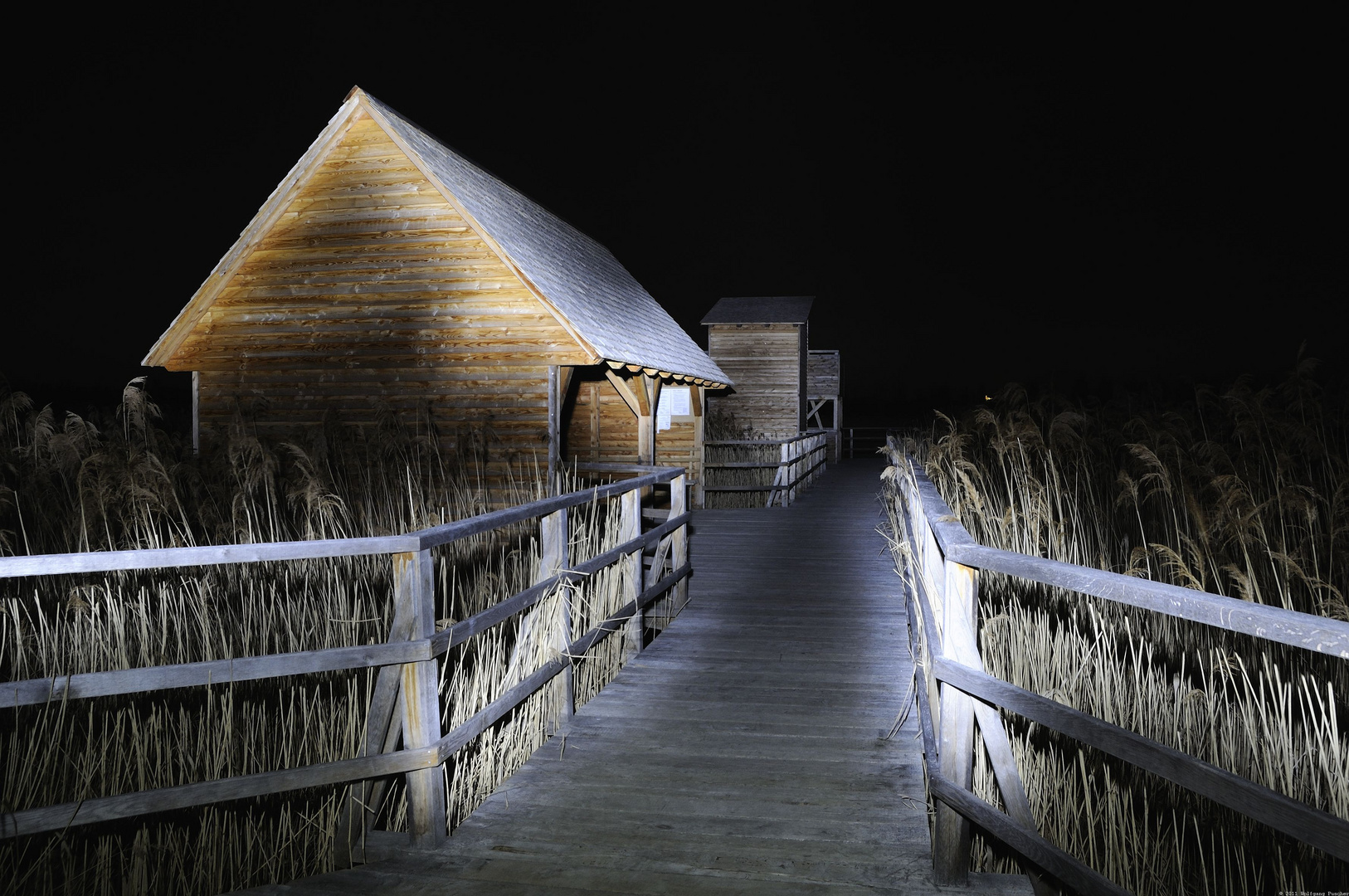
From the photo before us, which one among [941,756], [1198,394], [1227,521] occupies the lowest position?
[941,756]

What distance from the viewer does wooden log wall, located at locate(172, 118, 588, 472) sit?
10.9 meters

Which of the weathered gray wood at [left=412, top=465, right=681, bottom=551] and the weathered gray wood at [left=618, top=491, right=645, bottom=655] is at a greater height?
the weathered gray wood at [left=412, top=465, right=681, bottom=551]

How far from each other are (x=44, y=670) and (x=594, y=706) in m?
2.76

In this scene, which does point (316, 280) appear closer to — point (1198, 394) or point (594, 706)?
point (594, 706)

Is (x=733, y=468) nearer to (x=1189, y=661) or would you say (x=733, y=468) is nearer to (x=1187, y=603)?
(x=1189, y=661)

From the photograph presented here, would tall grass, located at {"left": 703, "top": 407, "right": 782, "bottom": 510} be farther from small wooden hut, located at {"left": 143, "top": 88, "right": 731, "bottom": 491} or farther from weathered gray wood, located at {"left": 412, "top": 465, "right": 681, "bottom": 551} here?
weathered gray wood, located at {"left": 412, "top": 465, "right": 681, "bottom": 551}

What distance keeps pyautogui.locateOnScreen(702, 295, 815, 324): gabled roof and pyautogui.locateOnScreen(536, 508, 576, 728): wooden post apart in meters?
21.1

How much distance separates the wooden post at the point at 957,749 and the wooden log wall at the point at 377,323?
26.3 ft

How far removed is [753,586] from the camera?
8.55 metres

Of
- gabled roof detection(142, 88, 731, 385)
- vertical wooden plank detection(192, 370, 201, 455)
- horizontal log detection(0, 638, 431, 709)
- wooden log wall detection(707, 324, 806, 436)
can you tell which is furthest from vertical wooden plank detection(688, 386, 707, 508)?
horizontal log detection(0, 638, 431, 709)

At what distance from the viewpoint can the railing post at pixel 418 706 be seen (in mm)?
3309

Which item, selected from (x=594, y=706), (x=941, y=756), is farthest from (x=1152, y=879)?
(x=594, y=706)

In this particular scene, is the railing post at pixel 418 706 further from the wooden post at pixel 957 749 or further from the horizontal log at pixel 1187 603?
the horizontal log at pixel 1187 603

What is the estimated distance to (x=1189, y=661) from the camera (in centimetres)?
449
